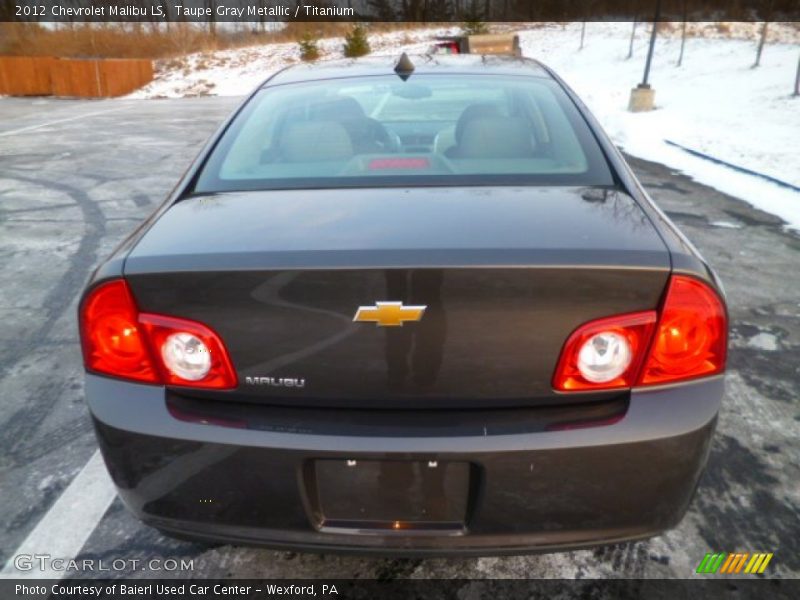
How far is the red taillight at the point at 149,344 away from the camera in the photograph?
1.50 metres

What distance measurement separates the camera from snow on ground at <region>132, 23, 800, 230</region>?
8281mm

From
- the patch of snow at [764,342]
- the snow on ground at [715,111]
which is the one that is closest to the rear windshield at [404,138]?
the patch of snow at [764,342]

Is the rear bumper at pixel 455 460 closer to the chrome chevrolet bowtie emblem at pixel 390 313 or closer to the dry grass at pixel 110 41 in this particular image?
the chrome chevrolet bowtie emblem at pixel 390 313

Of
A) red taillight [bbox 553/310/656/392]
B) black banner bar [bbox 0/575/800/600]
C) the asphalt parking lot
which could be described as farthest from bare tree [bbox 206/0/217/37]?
red taillight [bbox 553/310/656/392]

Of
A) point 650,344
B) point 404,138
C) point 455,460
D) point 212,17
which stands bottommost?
point 455,460

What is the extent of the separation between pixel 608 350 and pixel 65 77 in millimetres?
32931

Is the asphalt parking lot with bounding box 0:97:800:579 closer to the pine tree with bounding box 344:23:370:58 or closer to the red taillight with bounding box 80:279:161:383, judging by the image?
the red taillight with bounding box 80:279:161:383

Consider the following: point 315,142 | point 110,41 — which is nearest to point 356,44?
point 110,41

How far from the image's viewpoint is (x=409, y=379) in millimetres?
1450

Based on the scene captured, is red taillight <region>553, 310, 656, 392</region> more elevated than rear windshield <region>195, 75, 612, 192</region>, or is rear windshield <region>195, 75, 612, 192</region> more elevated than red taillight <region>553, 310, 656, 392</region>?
rear windshield <region>195, 75, 612, 192</region>

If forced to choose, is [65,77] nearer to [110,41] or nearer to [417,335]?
[110,41]

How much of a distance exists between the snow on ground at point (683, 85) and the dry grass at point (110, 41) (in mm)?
3305

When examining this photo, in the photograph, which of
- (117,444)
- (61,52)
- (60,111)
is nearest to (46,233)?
(117,444)

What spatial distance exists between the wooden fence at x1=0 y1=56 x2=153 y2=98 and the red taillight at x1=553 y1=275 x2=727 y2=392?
31.7 meters
